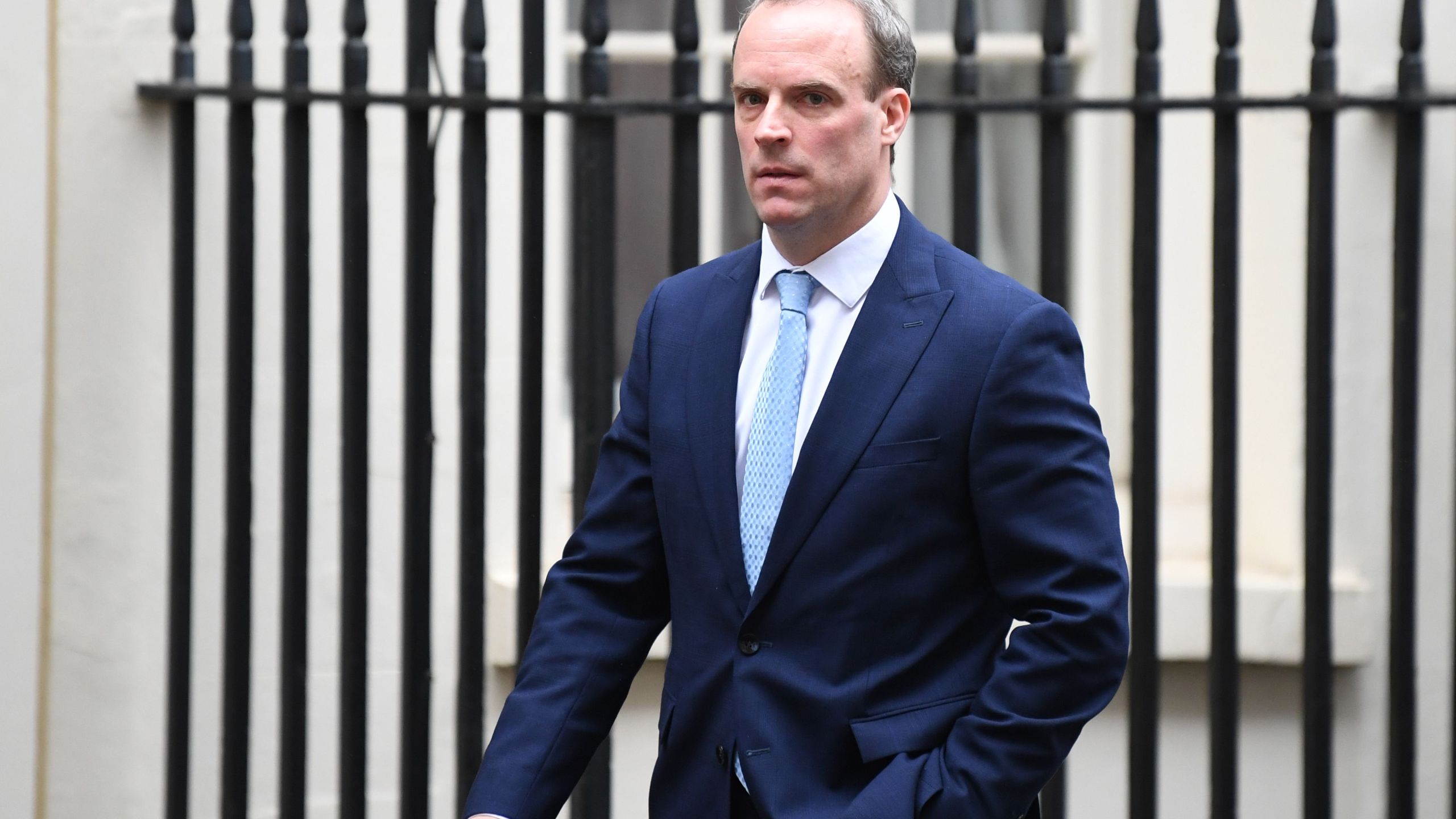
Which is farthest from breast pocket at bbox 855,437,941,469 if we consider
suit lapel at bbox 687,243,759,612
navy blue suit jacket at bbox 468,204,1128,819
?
suit lapel at bbox 687,243,759,612

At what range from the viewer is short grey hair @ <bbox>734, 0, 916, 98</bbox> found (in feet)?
6.34

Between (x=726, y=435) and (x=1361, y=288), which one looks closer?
(x=726, y=435)

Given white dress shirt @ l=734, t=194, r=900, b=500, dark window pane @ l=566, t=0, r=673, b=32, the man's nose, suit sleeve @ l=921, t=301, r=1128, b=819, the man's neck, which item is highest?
dark window pane @ l=566, t=0, r=673, b=32

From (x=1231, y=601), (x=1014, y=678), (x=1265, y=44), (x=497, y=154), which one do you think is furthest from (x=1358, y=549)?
(x=1014, y=678)

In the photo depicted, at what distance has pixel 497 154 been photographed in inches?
158

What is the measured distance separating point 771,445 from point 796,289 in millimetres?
192

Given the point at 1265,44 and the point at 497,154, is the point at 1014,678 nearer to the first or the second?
the point at 497,154

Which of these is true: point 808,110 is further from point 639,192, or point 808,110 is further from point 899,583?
point 639,192

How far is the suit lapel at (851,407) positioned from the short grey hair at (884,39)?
0.81ft

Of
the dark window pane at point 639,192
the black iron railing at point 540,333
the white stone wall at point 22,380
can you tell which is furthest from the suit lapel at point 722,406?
the dark window pane at point 639,192

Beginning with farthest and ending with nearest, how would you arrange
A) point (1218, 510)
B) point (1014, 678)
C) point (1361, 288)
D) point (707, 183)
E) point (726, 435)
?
point (707, 183)
point (1361, 288)
point (1218, 510)
point (726, 435)
point (1014, 678)

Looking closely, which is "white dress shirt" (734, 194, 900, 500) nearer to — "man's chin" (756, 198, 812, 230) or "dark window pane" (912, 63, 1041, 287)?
"man's chin" (756, 198, 812, 230)

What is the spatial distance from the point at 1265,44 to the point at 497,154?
6.24 ft

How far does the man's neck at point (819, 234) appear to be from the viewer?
1967 millimetres
